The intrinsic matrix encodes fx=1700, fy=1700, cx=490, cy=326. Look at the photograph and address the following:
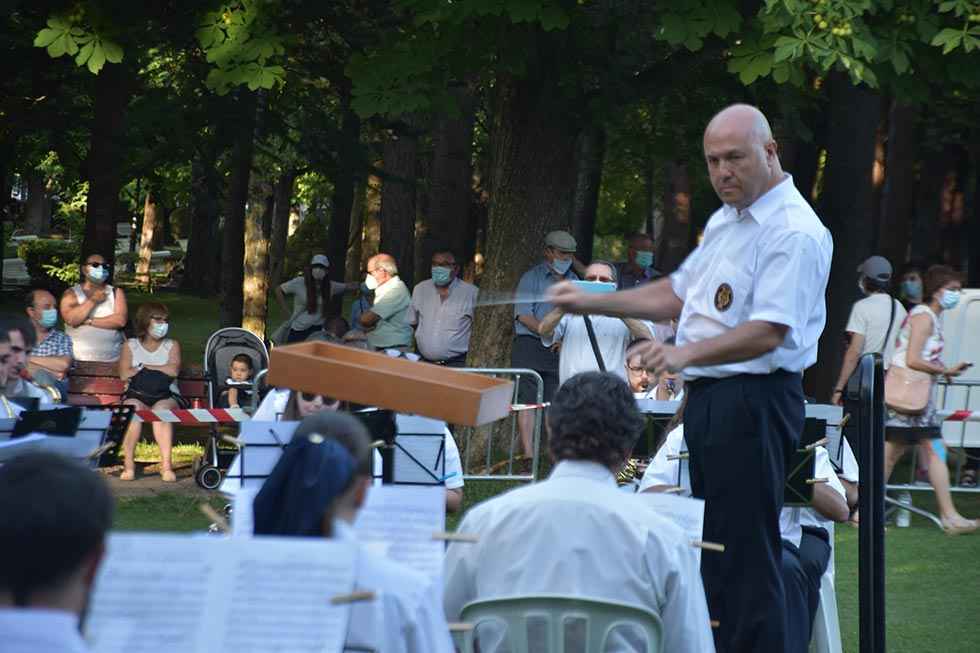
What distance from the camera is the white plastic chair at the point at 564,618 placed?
434cm

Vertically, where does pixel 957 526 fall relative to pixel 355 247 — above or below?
below

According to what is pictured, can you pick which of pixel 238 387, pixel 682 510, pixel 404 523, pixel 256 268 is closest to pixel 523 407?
pixel 238 387

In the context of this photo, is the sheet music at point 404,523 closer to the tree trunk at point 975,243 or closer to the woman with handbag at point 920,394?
the woman with handbag at point 920,394

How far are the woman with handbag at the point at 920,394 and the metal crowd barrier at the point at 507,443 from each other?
266cm

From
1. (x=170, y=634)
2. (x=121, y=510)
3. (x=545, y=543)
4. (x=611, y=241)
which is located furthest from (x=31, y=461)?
(x=611, y=241)

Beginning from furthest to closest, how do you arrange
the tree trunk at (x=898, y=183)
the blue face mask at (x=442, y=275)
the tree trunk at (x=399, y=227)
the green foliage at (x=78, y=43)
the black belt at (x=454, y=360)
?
the tree trunk at (x=898, y=183) → the tree trunk at (x=399, y=227) → the blue face mask at (x=442, y=275) → the black belt at (x=454, y=360) → the green foliage at (x=78, y=43)

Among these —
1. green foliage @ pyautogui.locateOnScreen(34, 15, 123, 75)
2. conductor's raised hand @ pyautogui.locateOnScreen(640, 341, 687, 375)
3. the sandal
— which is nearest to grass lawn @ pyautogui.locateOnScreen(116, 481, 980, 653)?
the sandal

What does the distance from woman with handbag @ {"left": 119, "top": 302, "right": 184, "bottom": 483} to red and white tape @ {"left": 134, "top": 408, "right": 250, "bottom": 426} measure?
0.24 m

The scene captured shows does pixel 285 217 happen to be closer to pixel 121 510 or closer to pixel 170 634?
pixel 121 510

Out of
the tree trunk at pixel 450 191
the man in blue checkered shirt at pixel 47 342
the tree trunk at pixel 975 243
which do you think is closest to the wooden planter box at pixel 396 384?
the man in blue checkered shirt at pixel 47 342

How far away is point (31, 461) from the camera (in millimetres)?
2764

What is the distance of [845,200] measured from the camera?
17.1 meters

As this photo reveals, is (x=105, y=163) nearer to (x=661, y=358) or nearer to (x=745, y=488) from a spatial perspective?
(x=745, y=488)

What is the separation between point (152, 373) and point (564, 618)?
35.3ft
